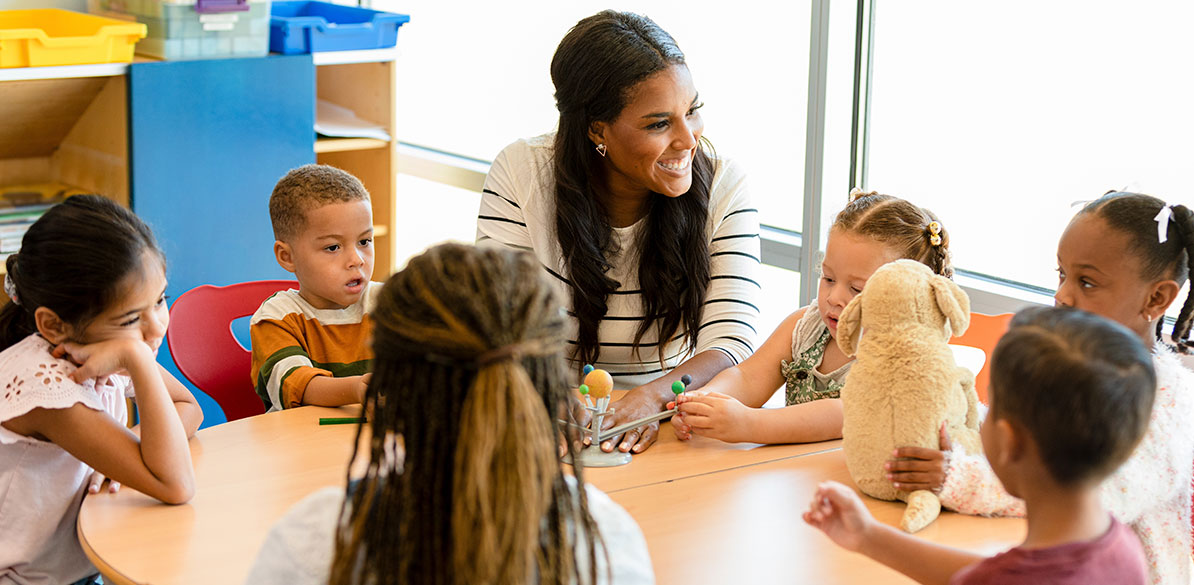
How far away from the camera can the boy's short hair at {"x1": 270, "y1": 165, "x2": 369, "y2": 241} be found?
200 cm

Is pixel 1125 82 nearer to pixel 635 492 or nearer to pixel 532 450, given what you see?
pixel 635 492

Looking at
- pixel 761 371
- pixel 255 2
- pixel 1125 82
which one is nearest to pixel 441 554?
pixel 761 371

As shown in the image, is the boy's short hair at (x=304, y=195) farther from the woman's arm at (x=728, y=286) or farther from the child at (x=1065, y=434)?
the child at (x=1065, y=434)

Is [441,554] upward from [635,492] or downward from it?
upward

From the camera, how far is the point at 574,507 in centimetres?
100

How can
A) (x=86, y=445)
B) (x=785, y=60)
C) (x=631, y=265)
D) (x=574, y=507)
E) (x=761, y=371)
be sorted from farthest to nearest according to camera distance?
(x=785, y=60), (x=631, y=265), (x=761, y=371), (x=86, y=445), (x=574, y=507)

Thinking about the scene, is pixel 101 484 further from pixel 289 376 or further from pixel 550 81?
pixel 550 81

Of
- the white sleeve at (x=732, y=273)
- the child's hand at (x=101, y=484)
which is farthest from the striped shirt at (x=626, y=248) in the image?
the child's hand at (x=101, y=484)

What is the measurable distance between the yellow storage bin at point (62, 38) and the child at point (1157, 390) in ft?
7.68

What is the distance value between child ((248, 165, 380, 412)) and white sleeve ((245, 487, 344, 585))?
2.88 feet

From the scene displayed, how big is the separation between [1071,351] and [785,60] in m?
2.16

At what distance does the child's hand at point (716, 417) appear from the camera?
170 cm

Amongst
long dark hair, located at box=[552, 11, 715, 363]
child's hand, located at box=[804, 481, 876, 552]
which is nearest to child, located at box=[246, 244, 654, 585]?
child's hand, located at box=[804, 481, 876, 552]

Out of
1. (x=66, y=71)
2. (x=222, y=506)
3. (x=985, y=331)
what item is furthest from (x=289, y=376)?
(x=66, y=71)
